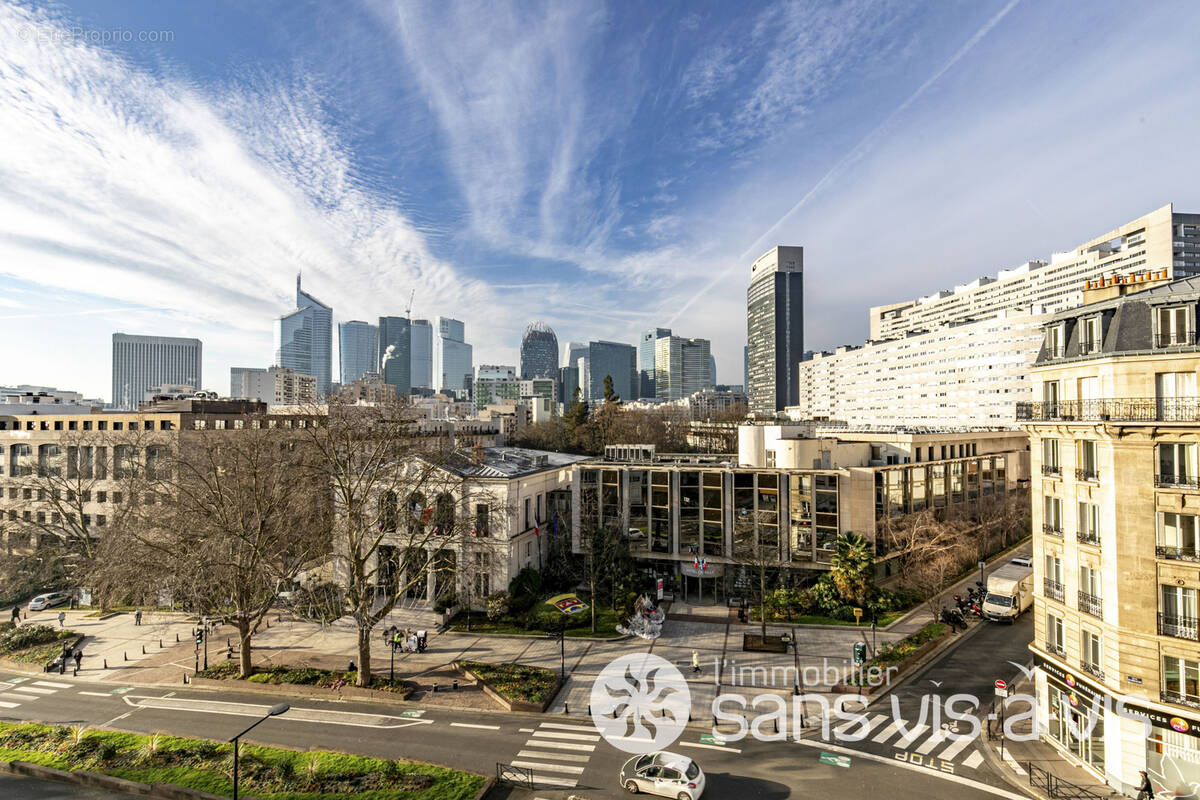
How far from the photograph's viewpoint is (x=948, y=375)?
13188 centimetres

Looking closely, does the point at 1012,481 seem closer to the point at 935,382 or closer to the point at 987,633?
the point at 987,633

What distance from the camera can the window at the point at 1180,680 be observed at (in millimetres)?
18391

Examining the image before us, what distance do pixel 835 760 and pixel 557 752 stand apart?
1122 centimetres

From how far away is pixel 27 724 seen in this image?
25266 millimetres

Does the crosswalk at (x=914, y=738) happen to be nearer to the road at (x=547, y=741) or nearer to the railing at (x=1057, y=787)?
the road at (x=547, y=741)

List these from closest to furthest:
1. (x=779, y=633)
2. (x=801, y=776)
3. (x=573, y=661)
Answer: (x=801, y=776), (x=573, y=661), (x=779, y=633)

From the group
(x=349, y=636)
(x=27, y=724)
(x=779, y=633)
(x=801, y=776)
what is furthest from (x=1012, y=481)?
(x=27, y=724)

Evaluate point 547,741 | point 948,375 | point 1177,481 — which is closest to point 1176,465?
point 1177,481

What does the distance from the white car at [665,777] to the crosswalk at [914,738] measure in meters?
8.50

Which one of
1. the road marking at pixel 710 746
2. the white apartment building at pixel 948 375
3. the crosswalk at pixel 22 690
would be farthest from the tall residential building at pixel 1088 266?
the crosswalk at pixel 22 690

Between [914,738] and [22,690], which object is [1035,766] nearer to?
[914,738]

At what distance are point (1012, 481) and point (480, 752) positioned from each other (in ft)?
197

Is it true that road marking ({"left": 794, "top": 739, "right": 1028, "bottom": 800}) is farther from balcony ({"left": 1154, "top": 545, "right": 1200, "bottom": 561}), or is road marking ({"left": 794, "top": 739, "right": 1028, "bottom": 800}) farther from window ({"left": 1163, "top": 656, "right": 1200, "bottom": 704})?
balcony ({"left": 1154, "top": 545, "right": 1200, "bottom": 561})

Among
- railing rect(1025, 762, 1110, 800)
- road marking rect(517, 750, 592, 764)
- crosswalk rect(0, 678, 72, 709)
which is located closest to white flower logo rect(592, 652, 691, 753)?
road marking rect(517, 750, 592, 764)
